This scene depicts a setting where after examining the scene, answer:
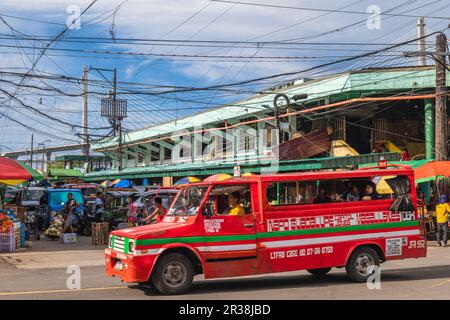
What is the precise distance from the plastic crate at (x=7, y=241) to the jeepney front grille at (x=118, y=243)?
8852mm

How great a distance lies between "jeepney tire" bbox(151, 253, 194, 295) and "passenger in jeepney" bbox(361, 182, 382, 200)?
4.11m

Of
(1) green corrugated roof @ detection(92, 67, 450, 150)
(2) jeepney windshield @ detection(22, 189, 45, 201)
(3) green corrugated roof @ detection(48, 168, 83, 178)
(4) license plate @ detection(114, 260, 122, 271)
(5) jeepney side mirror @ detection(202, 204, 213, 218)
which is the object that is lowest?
(4) license plate @ detection(114, 260, 122, 271)

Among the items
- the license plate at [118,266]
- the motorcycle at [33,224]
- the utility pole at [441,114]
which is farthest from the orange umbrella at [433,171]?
the motorcycle at [33,224]

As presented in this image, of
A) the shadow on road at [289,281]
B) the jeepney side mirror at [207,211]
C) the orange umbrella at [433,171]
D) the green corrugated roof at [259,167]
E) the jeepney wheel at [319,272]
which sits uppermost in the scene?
the green corrugated roof at [259,167]

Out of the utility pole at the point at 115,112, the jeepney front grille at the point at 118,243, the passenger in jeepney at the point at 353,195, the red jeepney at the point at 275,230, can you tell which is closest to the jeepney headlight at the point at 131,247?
the red jeepney at the point at 275,230

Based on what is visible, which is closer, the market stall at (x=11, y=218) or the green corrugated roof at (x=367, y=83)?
the market stall at (x=11, y=218)

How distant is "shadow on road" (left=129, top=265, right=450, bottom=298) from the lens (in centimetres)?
1072

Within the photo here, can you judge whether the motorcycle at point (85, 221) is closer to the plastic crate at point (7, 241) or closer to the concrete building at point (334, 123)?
the plastic crate at point (7, 241)

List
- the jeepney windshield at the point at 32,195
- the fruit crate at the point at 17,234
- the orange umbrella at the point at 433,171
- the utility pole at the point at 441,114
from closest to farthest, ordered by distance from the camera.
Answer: the fruit crate at the point at 17,234
the orange umbrella at the point at 433,171
the utility pole at the point at 441,114
the jeepney windshield at the point at 32,195

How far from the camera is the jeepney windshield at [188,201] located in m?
10.3

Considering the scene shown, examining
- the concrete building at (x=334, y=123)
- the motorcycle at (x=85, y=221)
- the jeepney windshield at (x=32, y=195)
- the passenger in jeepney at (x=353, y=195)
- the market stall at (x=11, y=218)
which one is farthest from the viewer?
the jeepney windshield at (x=32, y=195)

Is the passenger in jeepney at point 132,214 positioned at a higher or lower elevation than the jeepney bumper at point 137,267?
higher

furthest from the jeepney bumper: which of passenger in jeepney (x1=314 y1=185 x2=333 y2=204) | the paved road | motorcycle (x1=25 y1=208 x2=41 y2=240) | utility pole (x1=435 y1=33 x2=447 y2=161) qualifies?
utility pole (x1=435 y1=33 x2=447 y2=161)

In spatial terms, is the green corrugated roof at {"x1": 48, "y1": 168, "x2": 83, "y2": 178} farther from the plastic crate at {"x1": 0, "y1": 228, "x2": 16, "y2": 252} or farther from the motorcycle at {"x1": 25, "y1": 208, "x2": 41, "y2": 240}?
the plastic crate at {"x1": 0, "y1": 228, "x2": 16, "y2": 252}
